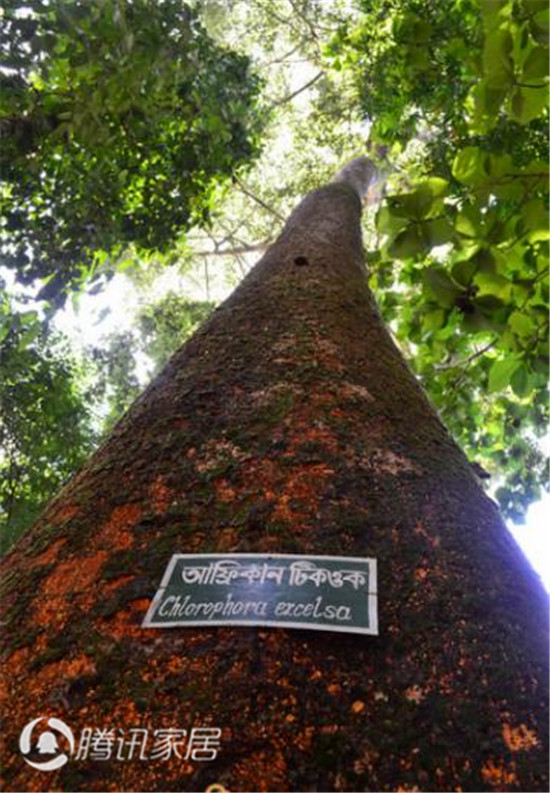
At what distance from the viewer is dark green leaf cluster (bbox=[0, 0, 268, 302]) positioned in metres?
3.08

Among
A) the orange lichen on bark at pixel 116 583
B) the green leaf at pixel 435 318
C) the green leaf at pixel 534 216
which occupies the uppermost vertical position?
the green leaf at pixel 435 318

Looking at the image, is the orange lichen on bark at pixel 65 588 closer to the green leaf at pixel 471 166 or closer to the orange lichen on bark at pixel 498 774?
the orange lichen on bark at pixel 498 774

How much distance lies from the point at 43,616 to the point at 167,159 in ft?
14.8

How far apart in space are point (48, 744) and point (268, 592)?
318mm

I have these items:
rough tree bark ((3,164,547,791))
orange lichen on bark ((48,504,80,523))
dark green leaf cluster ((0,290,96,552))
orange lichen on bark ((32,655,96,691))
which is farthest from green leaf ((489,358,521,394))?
dark green leaf cluster ((0,290,96,552))

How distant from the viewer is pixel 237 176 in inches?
226

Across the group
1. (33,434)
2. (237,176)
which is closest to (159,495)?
(237,176)

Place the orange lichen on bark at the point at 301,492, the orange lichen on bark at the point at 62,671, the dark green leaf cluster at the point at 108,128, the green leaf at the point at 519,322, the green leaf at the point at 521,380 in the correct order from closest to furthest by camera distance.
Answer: the orange lichen on bark at the point at 62,671
the orange lichen on bark at the point at 301,492
the green leaf at the point at 519,322
the green leaf at the point at 521,380
the dark green leaf cluster at the point at 108,128

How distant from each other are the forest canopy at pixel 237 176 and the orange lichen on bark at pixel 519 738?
100cm

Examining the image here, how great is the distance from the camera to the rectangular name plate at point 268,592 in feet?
2.75

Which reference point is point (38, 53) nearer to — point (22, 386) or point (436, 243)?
point (436, 243)

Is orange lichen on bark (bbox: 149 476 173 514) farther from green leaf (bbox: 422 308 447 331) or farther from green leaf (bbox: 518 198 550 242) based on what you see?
green leaf (bbox: 518 198 550 242)

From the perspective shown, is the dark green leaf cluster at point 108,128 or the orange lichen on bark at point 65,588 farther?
the dark green leaf cluster at point 108,128

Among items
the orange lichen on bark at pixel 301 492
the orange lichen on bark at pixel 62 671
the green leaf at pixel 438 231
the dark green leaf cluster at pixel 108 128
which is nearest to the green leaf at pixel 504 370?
the green leaf at pixel 438 231
